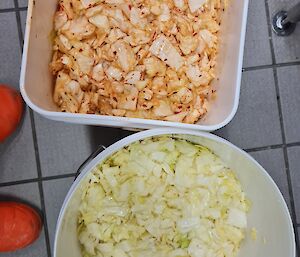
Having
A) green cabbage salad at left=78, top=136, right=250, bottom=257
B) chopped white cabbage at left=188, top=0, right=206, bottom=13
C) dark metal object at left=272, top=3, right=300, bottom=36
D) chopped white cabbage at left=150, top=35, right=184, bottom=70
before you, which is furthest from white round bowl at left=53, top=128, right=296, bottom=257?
dark metal object at left=272, top=3, right=300, bottom=36

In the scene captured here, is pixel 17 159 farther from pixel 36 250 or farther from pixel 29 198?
pixel 36 250

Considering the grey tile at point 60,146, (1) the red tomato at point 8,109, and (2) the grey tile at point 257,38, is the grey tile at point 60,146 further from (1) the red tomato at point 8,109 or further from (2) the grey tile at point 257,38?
(2) the grey tile at point 257,38

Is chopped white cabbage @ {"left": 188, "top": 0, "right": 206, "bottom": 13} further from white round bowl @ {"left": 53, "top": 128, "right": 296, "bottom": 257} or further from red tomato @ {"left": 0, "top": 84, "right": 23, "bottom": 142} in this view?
red tomato @ {"left": 0, "top": 84, "right": 23, "bottom": 142}

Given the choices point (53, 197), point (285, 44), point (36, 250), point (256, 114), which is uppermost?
point (285, 44)

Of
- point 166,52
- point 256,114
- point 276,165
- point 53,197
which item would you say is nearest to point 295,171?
point 276,165

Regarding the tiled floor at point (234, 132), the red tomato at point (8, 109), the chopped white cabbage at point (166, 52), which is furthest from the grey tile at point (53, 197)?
the chopped white cabbage at point (166, 52)

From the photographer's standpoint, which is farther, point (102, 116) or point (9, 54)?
point (9, 54)

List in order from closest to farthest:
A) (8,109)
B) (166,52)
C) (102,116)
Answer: (102,116), (166,52), (8,109)

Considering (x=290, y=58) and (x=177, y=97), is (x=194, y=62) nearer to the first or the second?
(x=177, y=97)
